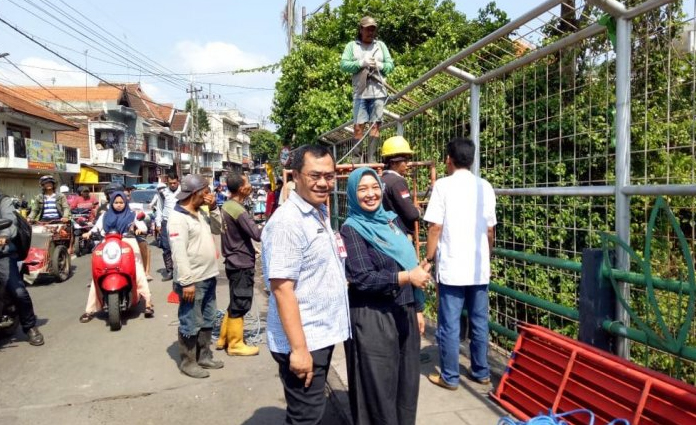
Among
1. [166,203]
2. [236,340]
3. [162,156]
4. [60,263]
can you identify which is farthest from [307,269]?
[162,156]

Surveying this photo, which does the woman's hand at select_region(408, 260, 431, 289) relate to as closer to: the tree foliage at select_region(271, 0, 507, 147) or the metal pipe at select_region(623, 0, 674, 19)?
the metal pipe at select_region(623, 0, 674, 19)

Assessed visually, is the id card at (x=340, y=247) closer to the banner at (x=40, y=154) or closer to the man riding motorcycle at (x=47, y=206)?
the man riding motorcycle at (x=47, y=206)

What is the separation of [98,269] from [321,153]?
450 centimetres

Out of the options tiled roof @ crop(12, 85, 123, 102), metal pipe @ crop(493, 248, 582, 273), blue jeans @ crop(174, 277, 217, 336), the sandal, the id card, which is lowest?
the sandal

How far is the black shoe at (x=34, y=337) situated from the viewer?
5305mm

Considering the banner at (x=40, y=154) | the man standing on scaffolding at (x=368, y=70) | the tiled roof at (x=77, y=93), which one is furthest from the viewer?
the tiled roof at (x=77, y=93)

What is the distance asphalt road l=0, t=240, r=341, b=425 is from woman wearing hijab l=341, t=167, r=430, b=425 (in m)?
1.01

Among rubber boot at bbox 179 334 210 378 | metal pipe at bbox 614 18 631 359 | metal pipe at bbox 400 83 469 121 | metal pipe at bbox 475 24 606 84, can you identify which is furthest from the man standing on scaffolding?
metal pipe at bbox 614 18 631 359

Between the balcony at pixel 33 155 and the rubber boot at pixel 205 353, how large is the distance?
990 inches

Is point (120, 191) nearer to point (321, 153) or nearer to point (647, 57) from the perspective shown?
point (321, 153)

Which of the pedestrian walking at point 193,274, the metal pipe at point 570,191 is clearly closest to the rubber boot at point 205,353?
the pedestrian walking at point 193,274

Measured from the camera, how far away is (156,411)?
374cm

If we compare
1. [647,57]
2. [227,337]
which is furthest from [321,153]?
[227,337]

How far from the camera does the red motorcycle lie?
578 centimetres
